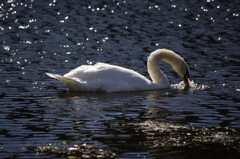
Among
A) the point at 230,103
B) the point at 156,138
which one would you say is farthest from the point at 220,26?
the point at 156,138

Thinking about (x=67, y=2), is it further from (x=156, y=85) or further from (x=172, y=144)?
(x=172, y=144)

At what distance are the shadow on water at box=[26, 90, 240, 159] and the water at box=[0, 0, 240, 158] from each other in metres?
0.02

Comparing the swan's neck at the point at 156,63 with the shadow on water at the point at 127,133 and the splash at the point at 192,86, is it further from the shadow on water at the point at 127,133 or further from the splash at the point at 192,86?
the shadow on water at the point at 127,133

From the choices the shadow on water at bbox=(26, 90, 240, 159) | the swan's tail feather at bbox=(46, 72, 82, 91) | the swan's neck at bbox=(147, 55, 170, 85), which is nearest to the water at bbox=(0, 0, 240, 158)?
the shadow on water at bbox=(26, 90, 240, 159)

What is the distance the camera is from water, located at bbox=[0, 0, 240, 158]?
28.3 ft

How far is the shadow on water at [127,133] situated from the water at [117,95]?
0.06 feet

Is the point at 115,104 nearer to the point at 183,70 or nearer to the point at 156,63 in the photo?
the point at 156,63

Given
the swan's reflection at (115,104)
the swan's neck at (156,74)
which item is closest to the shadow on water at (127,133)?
the swan's reflection at (115,104)

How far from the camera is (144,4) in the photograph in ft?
134

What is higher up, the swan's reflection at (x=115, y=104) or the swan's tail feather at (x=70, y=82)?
the swan's tail feather at (x=70, y=82)

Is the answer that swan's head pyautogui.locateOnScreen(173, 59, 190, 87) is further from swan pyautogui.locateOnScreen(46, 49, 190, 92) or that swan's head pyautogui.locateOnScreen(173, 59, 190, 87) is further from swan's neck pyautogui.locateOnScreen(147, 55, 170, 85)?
swan pyautogui.locateOnScreen(46, 49, 190, 92)

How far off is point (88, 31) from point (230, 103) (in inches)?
634

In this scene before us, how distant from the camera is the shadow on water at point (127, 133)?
27.0 ft

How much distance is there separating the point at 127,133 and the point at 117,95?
4.36m
